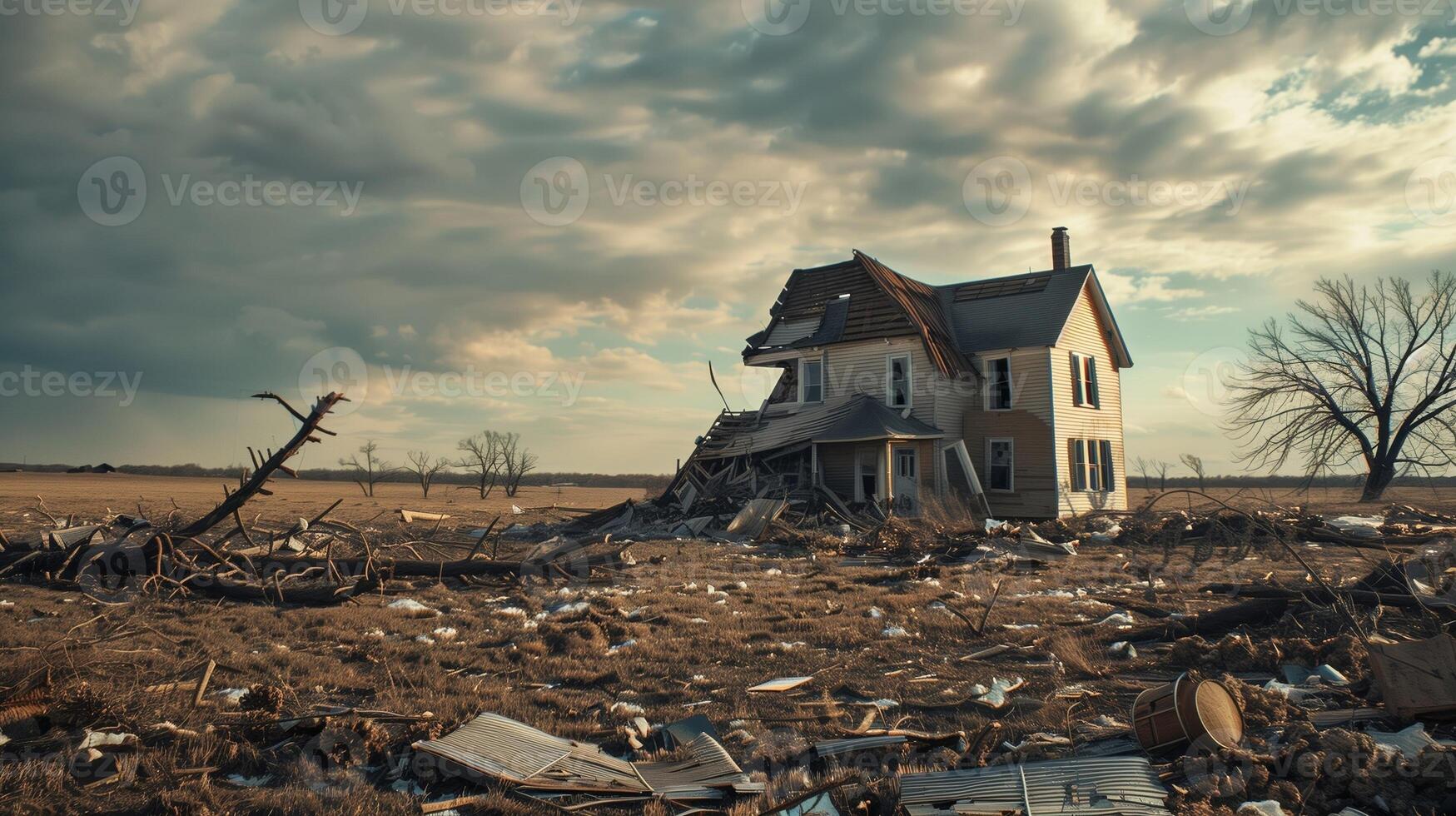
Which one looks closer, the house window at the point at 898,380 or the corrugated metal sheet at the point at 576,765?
the corrugated metal sheet at the point at 576,765

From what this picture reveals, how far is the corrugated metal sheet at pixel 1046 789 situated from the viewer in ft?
12.9

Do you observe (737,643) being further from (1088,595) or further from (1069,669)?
(1088,595)

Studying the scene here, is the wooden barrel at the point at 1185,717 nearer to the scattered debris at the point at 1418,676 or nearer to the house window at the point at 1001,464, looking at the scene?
the scattered debris at the point at 1418,676

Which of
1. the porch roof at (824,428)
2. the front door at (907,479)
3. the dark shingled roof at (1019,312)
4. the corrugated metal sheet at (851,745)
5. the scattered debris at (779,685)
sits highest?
the dark shingled roof at (1019,312)

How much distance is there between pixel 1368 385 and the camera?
31922mm

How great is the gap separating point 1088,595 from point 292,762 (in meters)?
9.51

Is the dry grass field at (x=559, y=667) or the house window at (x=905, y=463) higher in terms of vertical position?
the house window at (x=905, y=463)

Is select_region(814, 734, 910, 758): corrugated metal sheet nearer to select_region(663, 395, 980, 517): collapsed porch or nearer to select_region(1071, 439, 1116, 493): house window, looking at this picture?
select_region(663, 395, 980, 517): collapsed porch

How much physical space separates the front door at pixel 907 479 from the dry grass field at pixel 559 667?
980 centimetres

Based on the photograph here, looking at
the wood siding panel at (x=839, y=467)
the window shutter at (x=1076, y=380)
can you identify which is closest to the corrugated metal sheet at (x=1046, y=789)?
the wood siding panel at (x=839, y=467)

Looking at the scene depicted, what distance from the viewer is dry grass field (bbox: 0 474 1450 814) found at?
457 cm

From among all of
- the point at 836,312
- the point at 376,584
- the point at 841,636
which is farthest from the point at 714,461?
the point at 841,636

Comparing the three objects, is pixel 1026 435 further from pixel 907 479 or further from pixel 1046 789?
pixel 1046 789

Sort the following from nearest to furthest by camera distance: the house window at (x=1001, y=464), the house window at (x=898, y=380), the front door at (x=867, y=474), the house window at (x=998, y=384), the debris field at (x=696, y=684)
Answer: the debris field at (x=696, y=684) → the front door at (x=867, y=474) → the house window at (x=1001, y=464) → the house window at (x=898, y=380) → the house window at (x=998, y=384)
